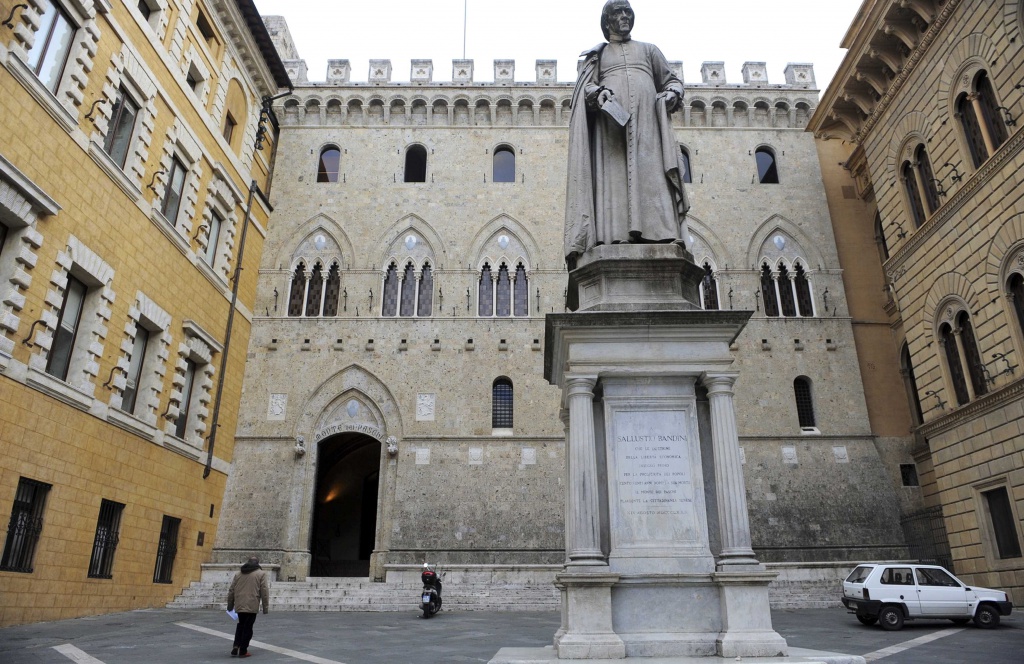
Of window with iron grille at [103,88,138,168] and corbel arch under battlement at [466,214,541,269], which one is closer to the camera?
window with iron grille at [103,88,138,168]

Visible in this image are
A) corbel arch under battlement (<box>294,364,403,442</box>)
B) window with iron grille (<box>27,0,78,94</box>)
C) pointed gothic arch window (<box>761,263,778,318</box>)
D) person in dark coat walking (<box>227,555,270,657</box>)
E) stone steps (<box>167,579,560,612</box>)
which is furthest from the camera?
pointed gothic arch window (<box>761,263,778,318</box>)

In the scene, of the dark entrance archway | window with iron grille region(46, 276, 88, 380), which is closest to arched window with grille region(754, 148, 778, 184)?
Result: the dark entrance archway

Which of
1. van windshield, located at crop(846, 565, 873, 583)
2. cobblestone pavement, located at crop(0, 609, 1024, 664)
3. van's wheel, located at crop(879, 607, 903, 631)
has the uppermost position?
van windshield, located at crop(846, 565, 873, 583)

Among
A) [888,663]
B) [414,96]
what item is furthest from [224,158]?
[888,663]

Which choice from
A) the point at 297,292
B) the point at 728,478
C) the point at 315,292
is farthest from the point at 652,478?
the point at 297,292

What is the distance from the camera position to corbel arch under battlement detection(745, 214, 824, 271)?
21.2m

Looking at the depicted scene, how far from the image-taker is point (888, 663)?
23.1ft

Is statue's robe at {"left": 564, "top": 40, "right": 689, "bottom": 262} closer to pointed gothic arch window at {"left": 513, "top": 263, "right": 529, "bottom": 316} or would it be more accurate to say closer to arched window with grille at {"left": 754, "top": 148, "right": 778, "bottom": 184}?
pointed gothic arch window at {"left": 513, "top": 263, "right": 529, "bottom": 316}

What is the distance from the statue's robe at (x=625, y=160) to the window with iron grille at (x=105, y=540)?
425 inches

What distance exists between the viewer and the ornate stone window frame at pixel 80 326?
11.3m

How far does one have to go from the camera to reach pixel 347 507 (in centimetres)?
2538

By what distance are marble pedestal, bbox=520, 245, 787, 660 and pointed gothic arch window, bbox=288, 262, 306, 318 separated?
1562 centimetres

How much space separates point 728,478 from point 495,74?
2048 cm

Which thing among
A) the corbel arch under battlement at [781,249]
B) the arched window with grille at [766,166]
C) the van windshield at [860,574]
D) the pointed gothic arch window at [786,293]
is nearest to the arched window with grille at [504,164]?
the corbel arch under battlement at [781,249]
